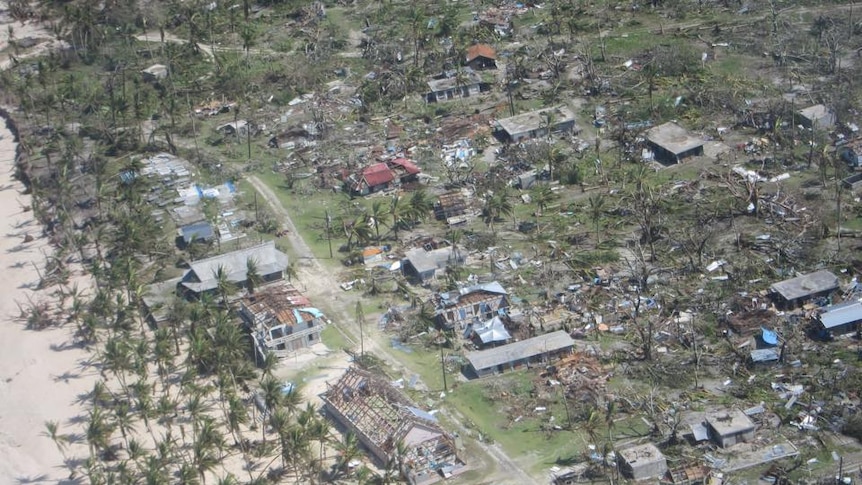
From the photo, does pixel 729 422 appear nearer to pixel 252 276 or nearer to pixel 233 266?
pixel 252 276

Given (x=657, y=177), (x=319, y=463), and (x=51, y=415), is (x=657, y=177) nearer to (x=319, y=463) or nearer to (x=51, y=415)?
(x=319, y=463)

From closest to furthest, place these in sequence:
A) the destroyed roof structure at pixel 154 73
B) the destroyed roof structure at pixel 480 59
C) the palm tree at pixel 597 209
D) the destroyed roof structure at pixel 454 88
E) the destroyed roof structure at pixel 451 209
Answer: the palm tree at pixel 597 209 < the destroyed roof structure at pixel 451 209 < the destroyed roof structure at pixel 454 88 < the destroyed roof structure at pixel 480 59 < the destroyed roof structure at pixel 154 73

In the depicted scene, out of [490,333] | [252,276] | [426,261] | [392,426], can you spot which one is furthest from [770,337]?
[252,276]

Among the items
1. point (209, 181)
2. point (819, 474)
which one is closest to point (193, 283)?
point (209, 181)

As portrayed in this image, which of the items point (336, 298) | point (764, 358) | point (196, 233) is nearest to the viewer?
point (764, 358)

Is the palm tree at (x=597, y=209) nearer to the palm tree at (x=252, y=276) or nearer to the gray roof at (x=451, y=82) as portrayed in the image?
the palm tree at (x=252, y=276)

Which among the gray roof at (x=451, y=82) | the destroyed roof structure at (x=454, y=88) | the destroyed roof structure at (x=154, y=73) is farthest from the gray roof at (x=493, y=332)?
the destroyed roof structure at (x=154, y=73)

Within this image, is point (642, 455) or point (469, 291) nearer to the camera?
point (642, 455)
